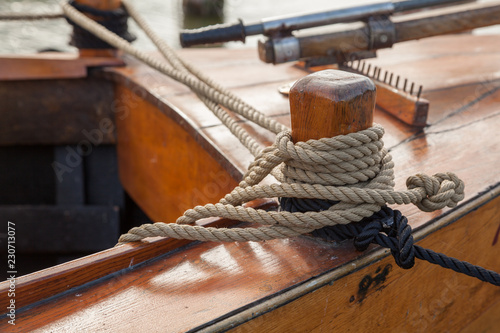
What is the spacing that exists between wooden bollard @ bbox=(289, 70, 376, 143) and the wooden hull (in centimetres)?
24

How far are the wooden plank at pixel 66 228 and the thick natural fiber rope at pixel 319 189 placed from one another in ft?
4.39

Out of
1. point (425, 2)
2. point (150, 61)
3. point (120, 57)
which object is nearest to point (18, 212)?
point (120, 57)

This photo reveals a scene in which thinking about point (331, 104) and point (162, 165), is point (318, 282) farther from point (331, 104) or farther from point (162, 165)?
point (162, 165)

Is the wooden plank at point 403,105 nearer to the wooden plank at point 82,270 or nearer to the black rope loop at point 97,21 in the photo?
the wooden plank at point 82,270

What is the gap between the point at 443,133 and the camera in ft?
4.77

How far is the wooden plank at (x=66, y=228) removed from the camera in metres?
2.17

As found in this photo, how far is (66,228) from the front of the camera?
2.19 m

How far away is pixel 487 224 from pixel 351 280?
0.53m

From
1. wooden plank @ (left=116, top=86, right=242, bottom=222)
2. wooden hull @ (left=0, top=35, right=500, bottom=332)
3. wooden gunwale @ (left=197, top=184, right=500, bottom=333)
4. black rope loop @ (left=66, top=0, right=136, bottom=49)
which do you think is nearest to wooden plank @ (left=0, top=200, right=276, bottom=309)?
wooden hull @ (left=0, top=35, right=500, bottom=332)

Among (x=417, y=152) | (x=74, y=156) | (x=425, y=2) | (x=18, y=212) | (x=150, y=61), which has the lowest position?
(x=18, y=212)

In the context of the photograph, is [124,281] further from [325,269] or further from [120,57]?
[120,57]

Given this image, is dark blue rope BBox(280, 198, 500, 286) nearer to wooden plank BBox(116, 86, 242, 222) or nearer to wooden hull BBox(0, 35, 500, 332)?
wooden hull BBox(0, 35, 500, 332)

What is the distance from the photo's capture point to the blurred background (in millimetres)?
7379

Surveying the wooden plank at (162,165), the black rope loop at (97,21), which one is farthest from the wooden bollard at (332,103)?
the black rope loop at (97,21)
